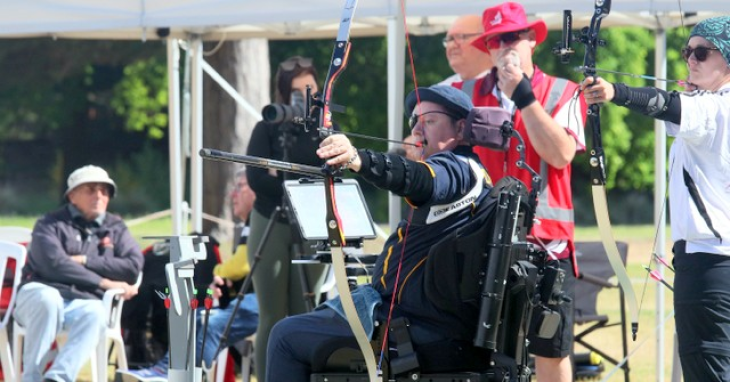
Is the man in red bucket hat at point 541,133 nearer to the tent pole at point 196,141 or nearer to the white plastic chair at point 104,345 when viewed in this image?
the white plastic chair at point 104,345

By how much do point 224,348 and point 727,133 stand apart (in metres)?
3.27

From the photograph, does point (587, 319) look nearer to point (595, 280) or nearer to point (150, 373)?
point (595, 280)

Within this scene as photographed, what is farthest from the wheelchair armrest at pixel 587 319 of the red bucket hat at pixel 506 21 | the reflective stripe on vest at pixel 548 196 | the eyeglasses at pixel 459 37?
the red bucket hat at pixel 506 21

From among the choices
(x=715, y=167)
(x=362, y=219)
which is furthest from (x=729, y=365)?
(x=362, y=219)

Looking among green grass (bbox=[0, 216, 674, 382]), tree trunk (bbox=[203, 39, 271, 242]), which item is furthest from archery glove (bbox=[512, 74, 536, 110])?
tree trunk (bbox=[203, 39, 271, 242])

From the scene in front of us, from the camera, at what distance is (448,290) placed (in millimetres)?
4137

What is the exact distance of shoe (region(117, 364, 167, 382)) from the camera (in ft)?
21.0

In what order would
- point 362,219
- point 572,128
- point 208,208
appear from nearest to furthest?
point 362,219 < point 572,128 < point 208,208

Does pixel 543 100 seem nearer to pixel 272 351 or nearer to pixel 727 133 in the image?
pixel 727 133

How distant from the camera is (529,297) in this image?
417 cm

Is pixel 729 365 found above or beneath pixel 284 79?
beneath

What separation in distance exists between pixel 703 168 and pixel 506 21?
121cm

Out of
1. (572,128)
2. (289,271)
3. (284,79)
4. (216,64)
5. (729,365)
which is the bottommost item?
(729,365)

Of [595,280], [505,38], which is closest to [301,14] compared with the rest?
[505,38]
